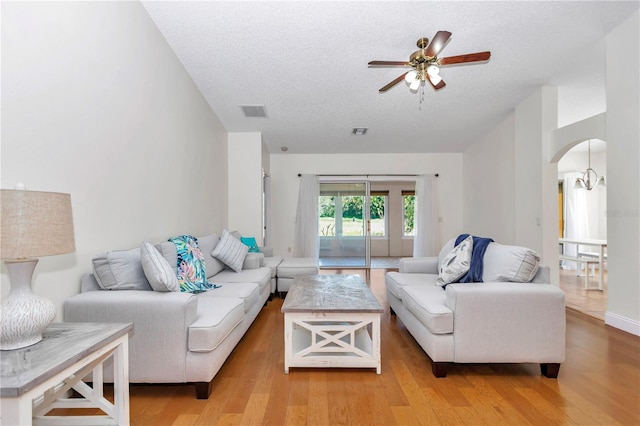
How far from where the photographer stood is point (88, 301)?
182cm

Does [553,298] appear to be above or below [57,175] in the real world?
below

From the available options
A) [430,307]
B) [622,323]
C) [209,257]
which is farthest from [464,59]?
[209,257]

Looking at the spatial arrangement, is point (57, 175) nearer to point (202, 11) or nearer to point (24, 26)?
point (24, 26)

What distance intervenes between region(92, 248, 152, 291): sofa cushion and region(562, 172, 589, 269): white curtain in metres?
8.11

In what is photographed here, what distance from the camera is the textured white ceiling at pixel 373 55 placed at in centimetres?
265

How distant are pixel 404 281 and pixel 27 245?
2.76 metres

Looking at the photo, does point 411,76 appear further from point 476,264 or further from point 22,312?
point 22,312

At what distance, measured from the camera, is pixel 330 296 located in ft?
8.27

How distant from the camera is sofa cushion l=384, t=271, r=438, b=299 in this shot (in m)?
2.98

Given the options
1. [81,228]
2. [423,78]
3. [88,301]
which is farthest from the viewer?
[423,78]

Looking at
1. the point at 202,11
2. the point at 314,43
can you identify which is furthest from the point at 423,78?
the point at 202,11

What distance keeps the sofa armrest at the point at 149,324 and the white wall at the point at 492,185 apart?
16.2 feet

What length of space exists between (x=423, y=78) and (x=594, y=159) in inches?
260

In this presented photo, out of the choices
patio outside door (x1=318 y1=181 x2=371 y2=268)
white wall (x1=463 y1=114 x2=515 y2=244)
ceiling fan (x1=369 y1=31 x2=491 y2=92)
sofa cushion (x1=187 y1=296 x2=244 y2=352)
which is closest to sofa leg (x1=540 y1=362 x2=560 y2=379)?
sofa cushion (x1=187 y1=296 x2=244 y2=352)
